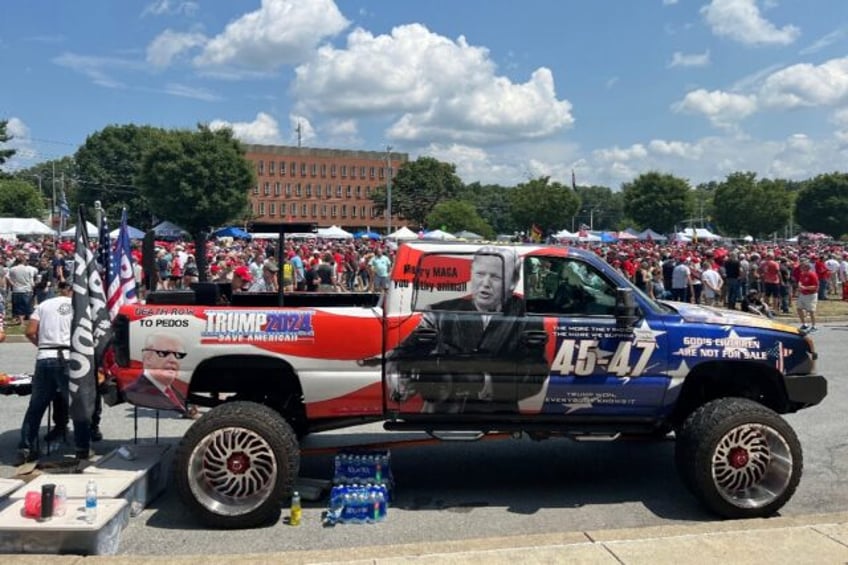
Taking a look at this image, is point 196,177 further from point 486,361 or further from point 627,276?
point 486,361

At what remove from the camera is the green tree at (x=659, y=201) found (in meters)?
92.2

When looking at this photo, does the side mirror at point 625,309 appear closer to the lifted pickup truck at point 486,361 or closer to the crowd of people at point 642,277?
the lifted pickup truck at point 486,361

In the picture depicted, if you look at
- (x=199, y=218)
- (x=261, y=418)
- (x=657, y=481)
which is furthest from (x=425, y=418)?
(x=199, y=218)

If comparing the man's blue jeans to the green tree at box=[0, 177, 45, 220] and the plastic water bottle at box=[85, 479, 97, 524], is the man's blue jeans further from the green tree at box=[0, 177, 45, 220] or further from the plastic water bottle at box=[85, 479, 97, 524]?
the green tree at box=[0, 177, 45, 220]

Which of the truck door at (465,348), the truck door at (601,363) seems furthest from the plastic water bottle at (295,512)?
the truck door at (601,363)

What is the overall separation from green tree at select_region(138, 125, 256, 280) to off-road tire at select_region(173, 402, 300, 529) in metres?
73.3

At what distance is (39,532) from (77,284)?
2.36 meters

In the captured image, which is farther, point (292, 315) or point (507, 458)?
point (507, 458)

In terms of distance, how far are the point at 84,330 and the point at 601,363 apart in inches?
161

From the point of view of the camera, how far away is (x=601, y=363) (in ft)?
17.9

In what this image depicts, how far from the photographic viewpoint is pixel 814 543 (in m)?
4.52

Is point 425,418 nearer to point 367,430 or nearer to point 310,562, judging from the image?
point 310,562

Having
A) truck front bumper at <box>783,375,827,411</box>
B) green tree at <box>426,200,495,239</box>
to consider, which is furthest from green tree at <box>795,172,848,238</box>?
truck front bumper at <box>783,375,827,411</box>

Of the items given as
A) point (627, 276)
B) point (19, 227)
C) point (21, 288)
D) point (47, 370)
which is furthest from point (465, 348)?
point (19, 227)
